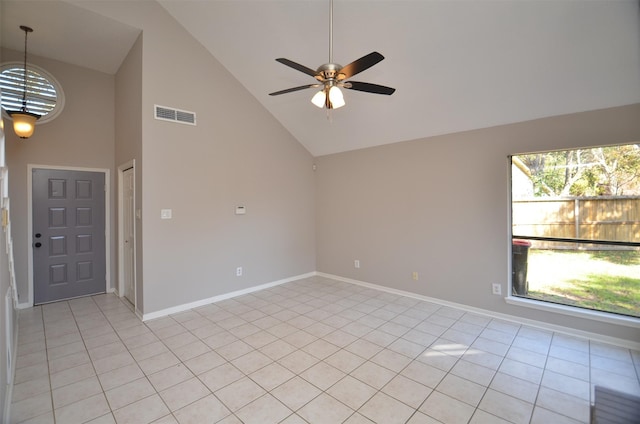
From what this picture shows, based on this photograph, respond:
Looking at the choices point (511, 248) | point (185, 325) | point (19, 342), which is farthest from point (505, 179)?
point (19, 342)

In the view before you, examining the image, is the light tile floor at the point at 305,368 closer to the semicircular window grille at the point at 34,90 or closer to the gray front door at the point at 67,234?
the gray front door at the point at 67,234

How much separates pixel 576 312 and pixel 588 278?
1.41 feet

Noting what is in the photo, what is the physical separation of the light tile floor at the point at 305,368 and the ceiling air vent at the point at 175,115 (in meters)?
2.61

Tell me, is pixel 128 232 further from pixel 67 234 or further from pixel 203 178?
pixel 203 178

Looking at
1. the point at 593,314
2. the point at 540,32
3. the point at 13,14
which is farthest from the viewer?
the point at 13,14

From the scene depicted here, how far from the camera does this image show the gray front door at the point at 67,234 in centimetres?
412

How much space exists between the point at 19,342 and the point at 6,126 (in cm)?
291

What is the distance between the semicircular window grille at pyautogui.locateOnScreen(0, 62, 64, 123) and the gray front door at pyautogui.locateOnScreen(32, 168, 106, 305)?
0.89m

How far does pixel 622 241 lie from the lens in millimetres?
2902

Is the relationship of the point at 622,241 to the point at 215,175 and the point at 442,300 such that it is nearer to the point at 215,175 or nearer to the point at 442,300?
the point at 442,300

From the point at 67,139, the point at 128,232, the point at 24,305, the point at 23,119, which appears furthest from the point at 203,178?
the point at 24,305

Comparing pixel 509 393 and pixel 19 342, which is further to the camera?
pixel 19 342

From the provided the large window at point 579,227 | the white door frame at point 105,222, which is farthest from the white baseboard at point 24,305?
the large window at point 579,227

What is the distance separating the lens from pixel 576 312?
3068mm
